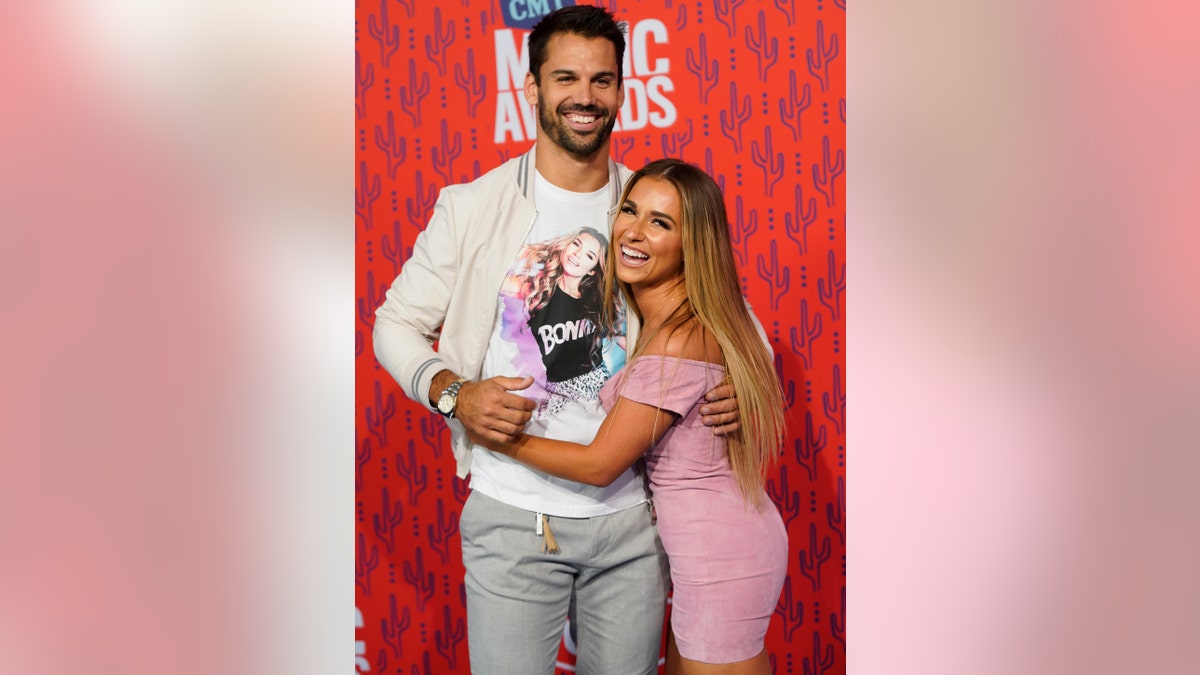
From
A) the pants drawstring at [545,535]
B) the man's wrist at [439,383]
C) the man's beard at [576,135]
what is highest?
the man's beard at [576,135]

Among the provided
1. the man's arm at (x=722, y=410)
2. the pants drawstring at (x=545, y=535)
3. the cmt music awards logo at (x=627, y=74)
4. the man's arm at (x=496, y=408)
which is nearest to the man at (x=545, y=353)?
the pants drawstring at (x=545, y=535)

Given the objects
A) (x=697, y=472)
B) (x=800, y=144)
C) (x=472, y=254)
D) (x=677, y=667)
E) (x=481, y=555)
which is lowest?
(x=677, y=667)

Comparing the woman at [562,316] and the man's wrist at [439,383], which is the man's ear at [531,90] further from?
the man's wrist at [439,383]

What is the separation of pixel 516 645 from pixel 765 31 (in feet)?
6.61

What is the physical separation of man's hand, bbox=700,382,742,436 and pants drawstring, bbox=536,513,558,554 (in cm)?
42

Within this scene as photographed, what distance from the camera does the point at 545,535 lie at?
6.96 feet

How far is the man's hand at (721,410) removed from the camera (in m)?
2.03

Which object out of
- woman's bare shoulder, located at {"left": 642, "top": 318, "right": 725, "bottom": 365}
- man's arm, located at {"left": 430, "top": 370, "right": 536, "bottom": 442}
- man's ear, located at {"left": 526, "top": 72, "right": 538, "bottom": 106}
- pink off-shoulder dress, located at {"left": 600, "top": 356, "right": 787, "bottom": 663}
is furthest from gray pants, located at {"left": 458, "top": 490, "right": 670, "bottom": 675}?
man's ear, located at {"left": 526, "top": 72, "right": 538, "bottom": 106}

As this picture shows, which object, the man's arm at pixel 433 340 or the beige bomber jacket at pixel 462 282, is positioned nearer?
the man's arm at pixel 433 340

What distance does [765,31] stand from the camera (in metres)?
3.05

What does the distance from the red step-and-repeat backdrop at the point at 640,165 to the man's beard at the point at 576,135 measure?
36.1 inches

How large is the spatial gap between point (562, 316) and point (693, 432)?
398 millimetres
